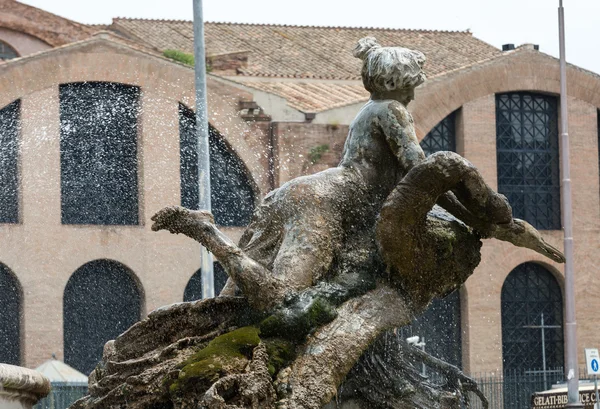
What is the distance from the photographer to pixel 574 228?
42.2 metres

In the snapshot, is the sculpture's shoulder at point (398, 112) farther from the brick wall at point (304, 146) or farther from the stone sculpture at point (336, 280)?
the brick wall at point (304, 146)

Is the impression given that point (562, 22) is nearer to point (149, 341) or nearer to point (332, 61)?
point (332, 61)

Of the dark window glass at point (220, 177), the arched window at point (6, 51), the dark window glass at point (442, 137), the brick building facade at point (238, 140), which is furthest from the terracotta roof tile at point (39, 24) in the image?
the dark window glass at point (442, 137)

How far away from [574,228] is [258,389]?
34.9m


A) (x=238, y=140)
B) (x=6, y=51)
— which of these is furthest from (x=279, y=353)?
(x=6, y=51)

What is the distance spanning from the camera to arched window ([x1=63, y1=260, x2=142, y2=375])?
34312 mm

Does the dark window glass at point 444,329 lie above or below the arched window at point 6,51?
below

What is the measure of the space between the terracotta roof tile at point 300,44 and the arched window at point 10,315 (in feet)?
29.8

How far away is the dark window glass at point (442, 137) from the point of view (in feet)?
130

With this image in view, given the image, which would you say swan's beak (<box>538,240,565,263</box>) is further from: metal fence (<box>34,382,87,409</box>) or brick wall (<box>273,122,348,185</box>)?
brick wall (<box>273,122,348,185</box>)

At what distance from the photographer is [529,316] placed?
40094mm

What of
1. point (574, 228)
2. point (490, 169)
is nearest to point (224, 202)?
point (490, 169)

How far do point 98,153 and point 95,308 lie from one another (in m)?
3.25

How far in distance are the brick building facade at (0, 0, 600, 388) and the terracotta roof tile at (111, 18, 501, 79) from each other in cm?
13
